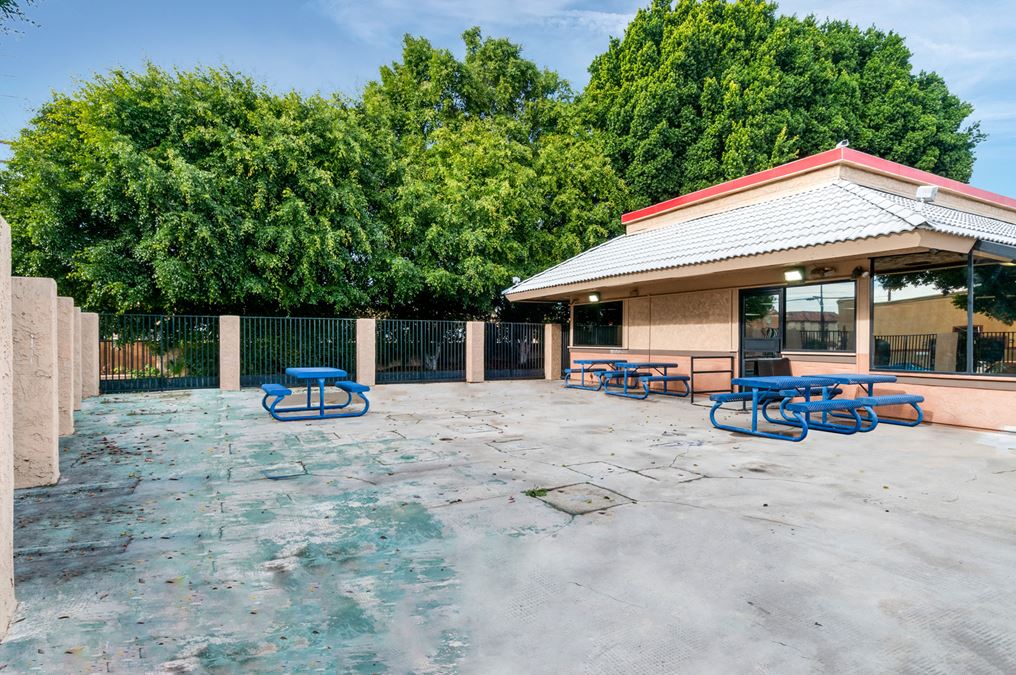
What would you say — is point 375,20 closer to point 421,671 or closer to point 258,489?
point 258,489

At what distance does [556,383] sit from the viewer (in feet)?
55.0

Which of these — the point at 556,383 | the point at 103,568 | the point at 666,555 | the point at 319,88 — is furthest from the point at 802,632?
the point at 319,88

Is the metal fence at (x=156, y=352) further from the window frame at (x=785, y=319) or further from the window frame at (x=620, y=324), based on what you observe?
the window frame at (x=785, y=319)

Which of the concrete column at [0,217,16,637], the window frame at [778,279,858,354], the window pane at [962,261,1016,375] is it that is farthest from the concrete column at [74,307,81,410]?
the window pane at [962,261,1016,375]

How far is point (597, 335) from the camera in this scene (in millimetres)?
16562

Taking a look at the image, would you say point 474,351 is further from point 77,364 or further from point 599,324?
point 77,364

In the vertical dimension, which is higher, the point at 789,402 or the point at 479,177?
the point at 479,177

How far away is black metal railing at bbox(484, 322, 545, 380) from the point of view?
1770 cm

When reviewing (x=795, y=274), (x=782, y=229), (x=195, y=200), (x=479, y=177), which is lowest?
(x=795, y=274)

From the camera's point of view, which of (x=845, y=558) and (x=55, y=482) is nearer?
(x=845, y=558)

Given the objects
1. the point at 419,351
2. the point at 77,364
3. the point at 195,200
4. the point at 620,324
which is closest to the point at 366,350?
the point at 419,351

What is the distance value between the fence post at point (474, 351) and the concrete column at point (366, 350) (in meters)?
2.95

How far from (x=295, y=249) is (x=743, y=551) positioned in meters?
15.6

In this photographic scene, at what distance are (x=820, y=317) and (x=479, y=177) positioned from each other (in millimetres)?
14567
